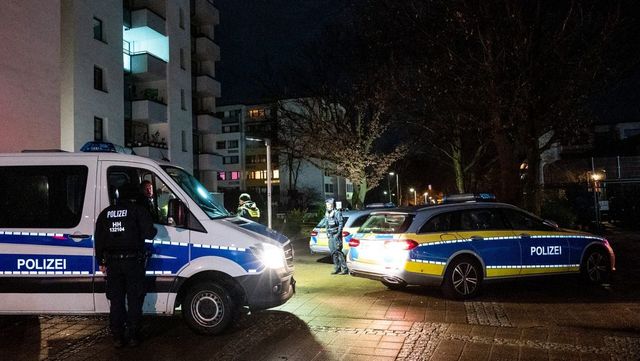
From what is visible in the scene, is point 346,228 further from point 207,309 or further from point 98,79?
point 98,79

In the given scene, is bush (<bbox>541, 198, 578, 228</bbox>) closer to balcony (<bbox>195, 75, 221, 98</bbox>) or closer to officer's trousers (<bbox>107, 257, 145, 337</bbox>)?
officer's trousers (<bbox>107, 257, 145, 337</bbox>)

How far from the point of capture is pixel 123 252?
581cm

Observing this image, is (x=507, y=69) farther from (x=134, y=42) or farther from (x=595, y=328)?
(x=134, y=42)

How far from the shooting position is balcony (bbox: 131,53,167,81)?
91.6 feet

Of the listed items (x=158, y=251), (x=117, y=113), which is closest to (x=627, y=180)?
(x=117, y=113)

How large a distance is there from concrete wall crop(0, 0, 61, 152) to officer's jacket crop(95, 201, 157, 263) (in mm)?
9659

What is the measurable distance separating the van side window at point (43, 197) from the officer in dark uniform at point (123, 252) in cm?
80

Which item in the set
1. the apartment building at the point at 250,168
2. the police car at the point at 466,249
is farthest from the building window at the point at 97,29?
Answer: the apartment building at the point at 250,168

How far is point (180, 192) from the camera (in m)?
6.46

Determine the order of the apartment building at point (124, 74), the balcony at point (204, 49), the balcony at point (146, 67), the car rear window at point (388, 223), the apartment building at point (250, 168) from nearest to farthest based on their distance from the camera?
the car rear window at point (388, 223) < the apartment building at point (124, 74) < the balcony at point (146, 67) < the balcony at point (204, 49) < the apartment building at point (250, 168)

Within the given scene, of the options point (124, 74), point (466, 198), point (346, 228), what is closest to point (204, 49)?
point (124, 74)

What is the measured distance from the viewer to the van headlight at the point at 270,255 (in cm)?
648

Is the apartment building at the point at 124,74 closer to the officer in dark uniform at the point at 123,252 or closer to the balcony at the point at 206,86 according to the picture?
the balcony at the point at 206,86

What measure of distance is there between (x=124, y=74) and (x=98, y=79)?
13.5 feet
